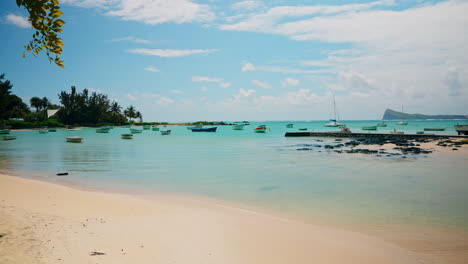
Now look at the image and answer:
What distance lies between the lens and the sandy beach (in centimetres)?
523

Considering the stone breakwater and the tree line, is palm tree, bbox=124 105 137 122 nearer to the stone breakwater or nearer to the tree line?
the tree line

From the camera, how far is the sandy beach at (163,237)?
5.23m

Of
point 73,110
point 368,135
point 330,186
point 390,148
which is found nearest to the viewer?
point 330,186

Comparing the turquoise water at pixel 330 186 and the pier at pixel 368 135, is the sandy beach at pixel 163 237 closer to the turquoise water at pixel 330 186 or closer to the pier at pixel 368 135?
the turquoise water at pixel 330 186

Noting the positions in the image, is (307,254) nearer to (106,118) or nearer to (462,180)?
(462,180)

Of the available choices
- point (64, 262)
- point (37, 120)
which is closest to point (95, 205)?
point (64, 262)

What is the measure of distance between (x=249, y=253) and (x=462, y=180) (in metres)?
16.6

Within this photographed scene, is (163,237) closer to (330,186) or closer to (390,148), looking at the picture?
(330,186)

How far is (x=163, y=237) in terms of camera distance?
21.4ft

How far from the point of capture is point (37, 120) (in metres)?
→ 107

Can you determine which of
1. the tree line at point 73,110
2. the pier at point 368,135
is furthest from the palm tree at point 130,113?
the pier at point 368,135

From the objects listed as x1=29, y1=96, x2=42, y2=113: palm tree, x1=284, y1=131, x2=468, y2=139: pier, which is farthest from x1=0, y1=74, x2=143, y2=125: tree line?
x1=284, y1=131, x2=468, y2=139: pier

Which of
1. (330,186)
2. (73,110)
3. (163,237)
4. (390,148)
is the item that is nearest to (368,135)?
(390,148)

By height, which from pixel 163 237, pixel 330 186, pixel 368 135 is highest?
pixel 368 135
